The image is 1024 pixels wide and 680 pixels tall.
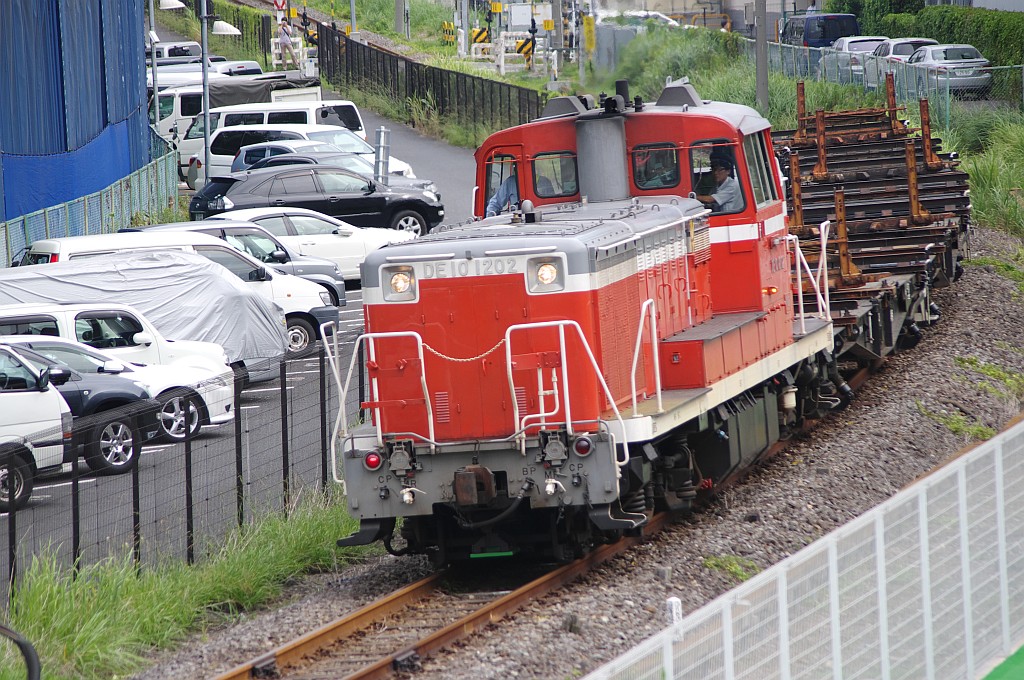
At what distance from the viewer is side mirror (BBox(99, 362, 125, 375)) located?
16.1 meters

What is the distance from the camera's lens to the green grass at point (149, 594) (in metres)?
9.09

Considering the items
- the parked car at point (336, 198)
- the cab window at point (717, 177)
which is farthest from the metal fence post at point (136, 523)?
the parked car at point (336, 198)

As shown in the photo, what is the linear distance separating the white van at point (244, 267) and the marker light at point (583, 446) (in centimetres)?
1180

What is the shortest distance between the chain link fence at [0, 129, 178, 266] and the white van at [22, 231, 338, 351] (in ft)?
6.97

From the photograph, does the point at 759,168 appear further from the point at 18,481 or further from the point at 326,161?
the point at 326,161

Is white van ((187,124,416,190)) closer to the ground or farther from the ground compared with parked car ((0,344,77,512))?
farther from the ground

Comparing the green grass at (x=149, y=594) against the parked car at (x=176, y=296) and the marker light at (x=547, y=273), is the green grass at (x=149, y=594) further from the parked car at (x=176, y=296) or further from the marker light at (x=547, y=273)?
the parked car at (x=176, y=296)

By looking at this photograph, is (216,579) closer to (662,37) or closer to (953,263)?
(953,263)

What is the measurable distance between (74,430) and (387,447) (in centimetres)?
239

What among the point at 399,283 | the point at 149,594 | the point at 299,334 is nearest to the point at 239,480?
the point at 149,594

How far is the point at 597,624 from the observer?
9031 millimetres

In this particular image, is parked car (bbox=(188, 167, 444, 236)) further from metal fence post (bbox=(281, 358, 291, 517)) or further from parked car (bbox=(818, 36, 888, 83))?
metal fence post (bbox=(281, 358, 291, 517))

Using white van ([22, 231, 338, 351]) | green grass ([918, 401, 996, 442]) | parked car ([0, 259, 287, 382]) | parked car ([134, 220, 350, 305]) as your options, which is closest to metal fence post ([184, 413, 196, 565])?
parked car ([0, 259, 287, 382])

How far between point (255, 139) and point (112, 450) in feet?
91.4
